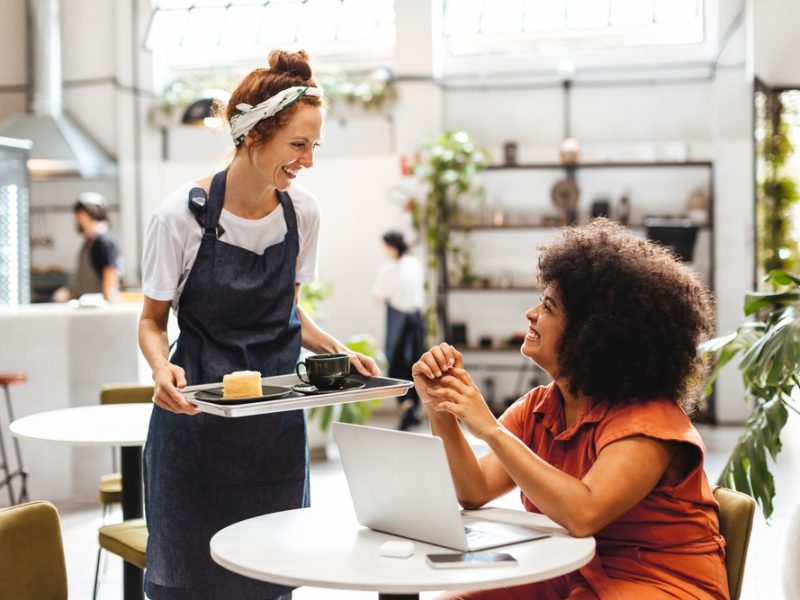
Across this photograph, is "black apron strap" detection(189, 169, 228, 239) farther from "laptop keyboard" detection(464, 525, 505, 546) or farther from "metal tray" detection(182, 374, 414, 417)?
"laptop keyboard" detection(464, 525, 505, 546)

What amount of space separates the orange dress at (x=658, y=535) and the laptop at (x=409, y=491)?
0.57ft

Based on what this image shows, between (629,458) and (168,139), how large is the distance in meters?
8.87

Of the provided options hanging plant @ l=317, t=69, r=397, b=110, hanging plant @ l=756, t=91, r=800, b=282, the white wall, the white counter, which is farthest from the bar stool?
hanging plant @ l=756, t=91, r=800, b=282

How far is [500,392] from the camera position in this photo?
955 centimetres

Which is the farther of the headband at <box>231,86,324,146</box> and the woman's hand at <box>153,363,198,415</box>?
the headband at <box>231,86,324,146</box>

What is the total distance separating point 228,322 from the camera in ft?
7.89

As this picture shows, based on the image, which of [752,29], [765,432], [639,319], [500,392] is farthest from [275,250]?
[500,392]

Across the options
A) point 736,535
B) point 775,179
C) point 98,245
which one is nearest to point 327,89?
point 98,245

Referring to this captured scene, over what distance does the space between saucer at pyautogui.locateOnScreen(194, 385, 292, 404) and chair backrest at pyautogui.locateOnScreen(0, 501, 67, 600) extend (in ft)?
1.38

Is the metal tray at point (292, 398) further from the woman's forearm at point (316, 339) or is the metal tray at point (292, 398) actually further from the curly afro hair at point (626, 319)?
the curly afro hair at point (626, 319)

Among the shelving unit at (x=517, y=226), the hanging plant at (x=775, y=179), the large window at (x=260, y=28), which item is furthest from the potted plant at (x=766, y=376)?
the large window at (x=260, y=28)

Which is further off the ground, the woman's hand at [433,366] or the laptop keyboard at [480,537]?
the woman's hand at [433,366]

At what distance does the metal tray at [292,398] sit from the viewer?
197cm

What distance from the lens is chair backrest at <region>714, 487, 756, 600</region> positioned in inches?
77.6
